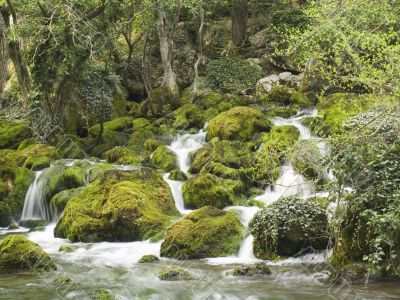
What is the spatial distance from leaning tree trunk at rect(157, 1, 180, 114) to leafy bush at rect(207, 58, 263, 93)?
9.68 feet

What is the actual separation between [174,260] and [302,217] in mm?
2823

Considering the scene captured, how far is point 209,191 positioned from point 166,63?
11379mm

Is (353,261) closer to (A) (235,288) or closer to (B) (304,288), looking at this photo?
(B) (304,288)

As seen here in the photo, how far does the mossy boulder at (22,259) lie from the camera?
9.19 meters

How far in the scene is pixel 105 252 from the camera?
37.1ft

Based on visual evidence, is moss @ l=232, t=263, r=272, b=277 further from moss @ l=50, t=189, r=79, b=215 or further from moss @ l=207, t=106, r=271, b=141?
moss @ l=207, t=106, r=271, b=141

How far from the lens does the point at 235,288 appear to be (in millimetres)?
8117

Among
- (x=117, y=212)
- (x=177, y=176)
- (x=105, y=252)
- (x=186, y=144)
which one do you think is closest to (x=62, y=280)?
(x=105, y=252)

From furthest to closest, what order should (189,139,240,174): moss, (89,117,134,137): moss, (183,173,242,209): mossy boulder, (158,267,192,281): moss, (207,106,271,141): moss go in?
→ (89,117,134,137): moss < (207,106,271,141): moss < (189,139,240,174): moss < (183,173,242,209): mossy boulder < (158,267,192,281): moss

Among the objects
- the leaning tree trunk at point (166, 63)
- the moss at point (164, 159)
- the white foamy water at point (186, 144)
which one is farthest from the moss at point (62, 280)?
the leaning tree trunk at point (166, 63)

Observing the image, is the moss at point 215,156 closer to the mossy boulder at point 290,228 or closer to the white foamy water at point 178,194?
the white foamy water at point 178,194

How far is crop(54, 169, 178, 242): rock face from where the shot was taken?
12.3 meters

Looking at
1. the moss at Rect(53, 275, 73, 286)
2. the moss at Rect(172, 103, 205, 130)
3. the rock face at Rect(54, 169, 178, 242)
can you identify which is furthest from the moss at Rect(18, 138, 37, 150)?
the moss at Rect(53, 275, 73, 286)

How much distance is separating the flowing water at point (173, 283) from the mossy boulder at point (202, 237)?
22 cm
